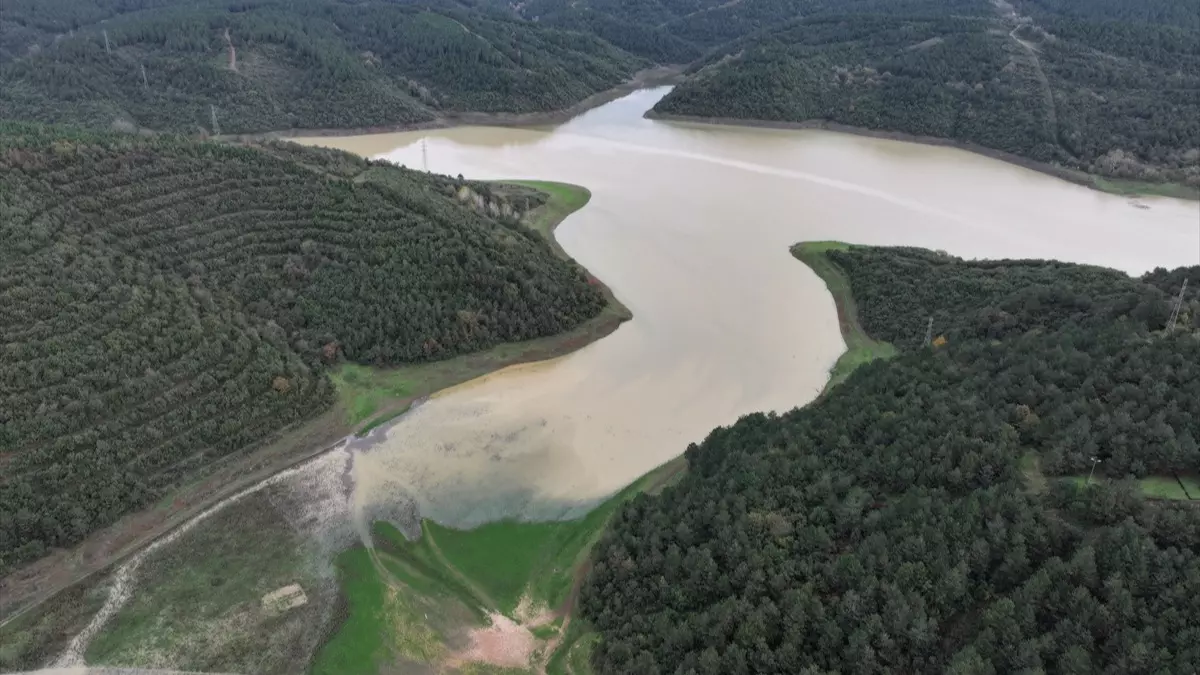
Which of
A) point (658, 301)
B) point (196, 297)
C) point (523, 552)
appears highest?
point (196, 297)

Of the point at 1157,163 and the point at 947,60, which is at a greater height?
the point at 947,60

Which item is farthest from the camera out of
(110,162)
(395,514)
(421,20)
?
(421,20)

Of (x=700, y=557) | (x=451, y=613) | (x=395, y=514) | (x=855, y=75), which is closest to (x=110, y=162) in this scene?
(x=395, y=514)

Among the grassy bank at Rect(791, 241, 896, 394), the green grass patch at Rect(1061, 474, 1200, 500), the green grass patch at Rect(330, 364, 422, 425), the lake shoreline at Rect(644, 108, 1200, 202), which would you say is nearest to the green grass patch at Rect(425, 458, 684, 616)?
the green grass patch at Rect(330, 364, 422, 425)

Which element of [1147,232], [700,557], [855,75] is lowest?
[700,557]

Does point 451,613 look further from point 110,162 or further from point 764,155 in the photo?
point 764,155

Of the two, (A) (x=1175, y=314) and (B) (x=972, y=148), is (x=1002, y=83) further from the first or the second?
(A) (x=1175, y=314)

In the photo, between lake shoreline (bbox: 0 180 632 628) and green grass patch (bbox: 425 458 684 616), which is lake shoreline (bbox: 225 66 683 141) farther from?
green grass patch (bbox: 425 458 684 616)

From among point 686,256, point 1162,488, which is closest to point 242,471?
point 686,256
